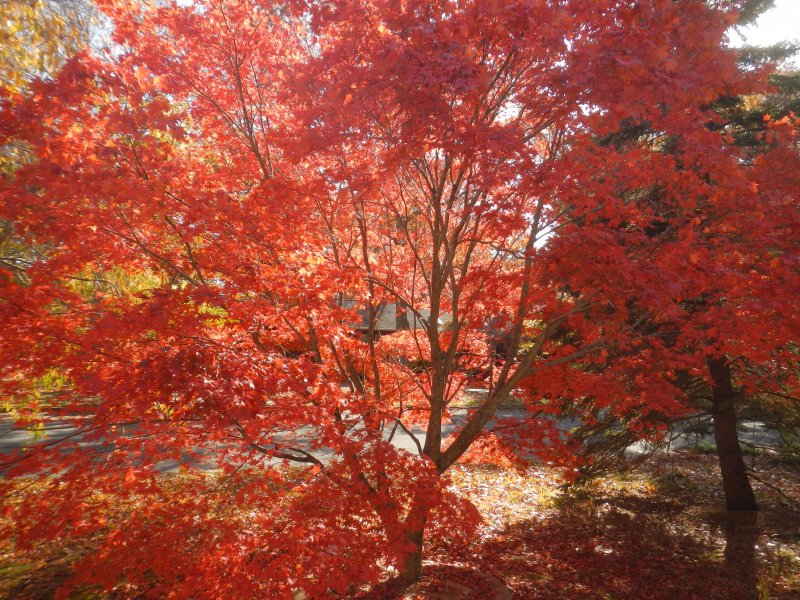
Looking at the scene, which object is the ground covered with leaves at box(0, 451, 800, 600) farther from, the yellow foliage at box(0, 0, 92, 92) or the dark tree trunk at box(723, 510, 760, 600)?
the yellow foliage at box(0, 0, 92, 92)

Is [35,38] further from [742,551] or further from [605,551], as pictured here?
[742,551]

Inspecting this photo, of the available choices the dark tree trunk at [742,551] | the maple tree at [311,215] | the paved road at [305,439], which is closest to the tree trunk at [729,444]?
the dark tree trunk at [742,551]

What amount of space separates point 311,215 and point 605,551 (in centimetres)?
698

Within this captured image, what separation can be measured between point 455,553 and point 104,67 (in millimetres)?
7833

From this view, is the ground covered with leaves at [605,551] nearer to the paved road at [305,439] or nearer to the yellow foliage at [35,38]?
the paved road at [305,439]

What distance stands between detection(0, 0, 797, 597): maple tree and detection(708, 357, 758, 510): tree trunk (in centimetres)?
306

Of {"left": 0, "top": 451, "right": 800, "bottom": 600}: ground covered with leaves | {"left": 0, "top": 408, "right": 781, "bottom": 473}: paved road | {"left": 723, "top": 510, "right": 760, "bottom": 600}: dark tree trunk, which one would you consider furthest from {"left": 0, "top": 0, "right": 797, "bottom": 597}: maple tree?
{"left": 0, "top": 408, "right": 781, "bottom": 473}: paved road

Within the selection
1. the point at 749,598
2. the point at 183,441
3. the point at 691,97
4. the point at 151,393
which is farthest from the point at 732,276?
the point at 183,441

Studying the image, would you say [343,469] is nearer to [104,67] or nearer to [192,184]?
[192,184]

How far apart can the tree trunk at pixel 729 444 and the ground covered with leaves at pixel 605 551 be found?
290 mm

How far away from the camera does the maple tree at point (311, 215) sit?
4047mm

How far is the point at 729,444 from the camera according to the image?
8.55 m

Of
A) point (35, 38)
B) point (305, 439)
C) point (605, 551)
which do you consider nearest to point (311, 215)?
point (35, 38)

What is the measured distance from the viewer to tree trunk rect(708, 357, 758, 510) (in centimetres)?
842
